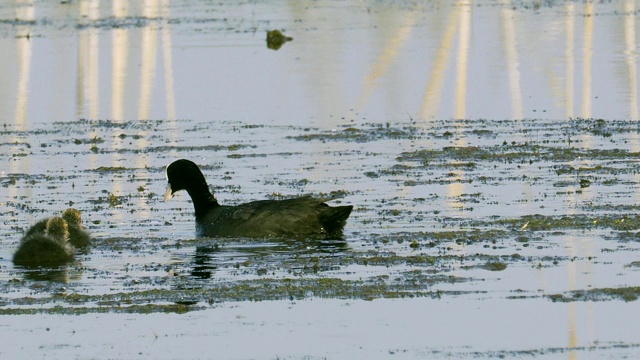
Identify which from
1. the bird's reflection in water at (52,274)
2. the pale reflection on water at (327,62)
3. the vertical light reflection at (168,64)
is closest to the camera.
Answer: the bird's reflection in water at (52,274)

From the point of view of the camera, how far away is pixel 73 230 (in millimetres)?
14805

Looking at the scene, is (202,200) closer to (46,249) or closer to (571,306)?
(46,249)

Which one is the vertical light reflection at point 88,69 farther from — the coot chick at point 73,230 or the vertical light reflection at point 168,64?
the coot chick at point 73,230

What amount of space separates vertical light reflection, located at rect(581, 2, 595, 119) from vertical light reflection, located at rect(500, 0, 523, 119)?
37.1 inches

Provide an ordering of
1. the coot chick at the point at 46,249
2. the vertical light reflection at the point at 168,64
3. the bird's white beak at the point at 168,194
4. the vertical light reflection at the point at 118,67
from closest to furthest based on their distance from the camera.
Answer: the coot chick at the point at 46,249 < the bird's white beak at the point at 168,194 < the vertical light reflection at the point at 168,64 < the vertical light reflection at the point at 118,67

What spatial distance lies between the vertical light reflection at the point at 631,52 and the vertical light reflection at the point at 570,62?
2.86ft

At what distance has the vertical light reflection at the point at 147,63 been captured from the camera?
26.1m

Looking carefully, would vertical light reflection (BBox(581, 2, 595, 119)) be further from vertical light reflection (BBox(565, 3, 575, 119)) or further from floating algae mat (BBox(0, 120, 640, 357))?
floating algae mat (BBox(0, 120, 640, 357))

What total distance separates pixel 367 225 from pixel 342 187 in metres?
2.18

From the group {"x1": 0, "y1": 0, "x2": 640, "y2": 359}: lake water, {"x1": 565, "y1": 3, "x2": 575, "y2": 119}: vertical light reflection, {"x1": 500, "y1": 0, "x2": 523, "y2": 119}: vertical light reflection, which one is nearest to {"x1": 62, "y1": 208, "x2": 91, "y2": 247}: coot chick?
{"x1": 0, "y1": 0, "x2": 640, "y2": 359}: lake water

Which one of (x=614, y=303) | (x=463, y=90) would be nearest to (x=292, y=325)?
(x=614, y=303)

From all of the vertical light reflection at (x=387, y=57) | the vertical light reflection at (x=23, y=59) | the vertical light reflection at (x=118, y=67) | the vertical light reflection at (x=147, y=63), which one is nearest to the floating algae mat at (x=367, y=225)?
the vertical light reflection at (x=23, y=59)

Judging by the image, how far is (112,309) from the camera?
11.6 metres

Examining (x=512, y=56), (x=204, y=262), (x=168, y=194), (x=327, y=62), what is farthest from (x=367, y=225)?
(x=512, y=56)
